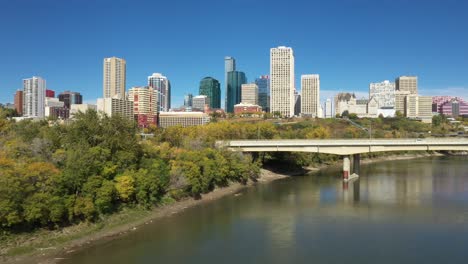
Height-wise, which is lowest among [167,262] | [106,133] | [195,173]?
[167,262]

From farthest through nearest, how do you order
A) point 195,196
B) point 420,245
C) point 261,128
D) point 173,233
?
point 261,128
point 195,196
point 173,233
point 420,245

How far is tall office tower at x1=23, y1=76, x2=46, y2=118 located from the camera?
183 metres

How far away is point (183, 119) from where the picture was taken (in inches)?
6491

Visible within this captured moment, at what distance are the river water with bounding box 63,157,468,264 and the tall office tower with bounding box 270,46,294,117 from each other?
146383mm

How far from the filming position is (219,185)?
48.6m

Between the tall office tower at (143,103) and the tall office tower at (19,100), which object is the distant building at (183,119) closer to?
the tall office tower at (143,103)

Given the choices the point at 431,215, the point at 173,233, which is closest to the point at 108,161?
the point at 173,233

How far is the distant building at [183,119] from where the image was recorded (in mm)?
163288

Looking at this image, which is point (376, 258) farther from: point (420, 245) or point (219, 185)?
point (219, 185)

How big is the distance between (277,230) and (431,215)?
14089 mm

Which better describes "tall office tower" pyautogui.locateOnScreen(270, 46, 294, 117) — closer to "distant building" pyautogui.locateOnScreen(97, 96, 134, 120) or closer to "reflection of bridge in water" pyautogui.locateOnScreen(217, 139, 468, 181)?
"distant building" pyautogui.locateOnScreen(97, 96, 134, 120)

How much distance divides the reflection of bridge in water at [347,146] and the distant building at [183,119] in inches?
4096

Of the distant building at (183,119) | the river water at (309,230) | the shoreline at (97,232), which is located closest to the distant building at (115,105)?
the distant building at (183,119)

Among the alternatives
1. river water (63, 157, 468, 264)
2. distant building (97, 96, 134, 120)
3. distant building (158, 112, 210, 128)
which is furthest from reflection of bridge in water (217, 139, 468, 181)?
distant building (158, 112, 210, 128)
